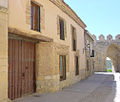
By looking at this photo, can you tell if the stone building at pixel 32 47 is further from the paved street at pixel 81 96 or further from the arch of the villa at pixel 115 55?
the arch of the villa at pixel 115 55

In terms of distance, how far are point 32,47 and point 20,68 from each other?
126 centimetres

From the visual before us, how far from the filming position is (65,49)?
881 centimetres

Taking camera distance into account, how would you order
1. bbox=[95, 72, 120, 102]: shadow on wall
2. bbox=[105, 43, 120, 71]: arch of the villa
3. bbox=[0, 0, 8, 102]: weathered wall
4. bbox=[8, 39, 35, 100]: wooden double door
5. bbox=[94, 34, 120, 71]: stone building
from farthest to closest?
bbox=[105, 43, 120, 71]: arch of the villa < bbox=[94, 34, 120, 71]: stone building < bbox=[95, 72, 120, 102]: shadow on wall < bbox=[8, 39, 35, 100]: wooden double door < bbox=[0, 0, 8, 102]: weathered wall

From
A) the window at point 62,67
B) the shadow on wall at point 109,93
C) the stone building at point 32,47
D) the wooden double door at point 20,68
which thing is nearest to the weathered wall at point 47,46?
the stone building at point 32,47

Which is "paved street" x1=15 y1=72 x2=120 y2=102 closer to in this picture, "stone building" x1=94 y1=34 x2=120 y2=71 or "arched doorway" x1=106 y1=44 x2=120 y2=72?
"stone building" x1=94 y1=34 x2=120 y2=71

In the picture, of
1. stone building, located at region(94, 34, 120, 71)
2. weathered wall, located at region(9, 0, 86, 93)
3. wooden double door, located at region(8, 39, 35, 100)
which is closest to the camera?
wooden double door, located at region(8, 39, 35, 100)

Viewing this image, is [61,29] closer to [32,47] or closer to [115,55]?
[32,47]

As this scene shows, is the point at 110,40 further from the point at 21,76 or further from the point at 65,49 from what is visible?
the point at 21,76

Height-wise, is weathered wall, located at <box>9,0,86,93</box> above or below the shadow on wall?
above

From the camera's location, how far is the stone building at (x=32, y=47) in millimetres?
4391

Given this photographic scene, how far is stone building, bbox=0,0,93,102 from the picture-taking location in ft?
14.4

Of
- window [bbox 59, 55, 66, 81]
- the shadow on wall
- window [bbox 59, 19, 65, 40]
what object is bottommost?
the shadow on wall

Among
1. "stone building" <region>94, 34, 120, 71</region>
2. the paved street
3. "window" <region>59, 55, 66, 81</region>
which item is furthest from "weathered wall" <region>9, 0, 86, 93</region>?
"stone building" <region>94, 34, 120, 71</region>

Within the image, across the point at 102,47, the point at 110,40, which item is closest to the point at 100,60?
the point at 102,47
